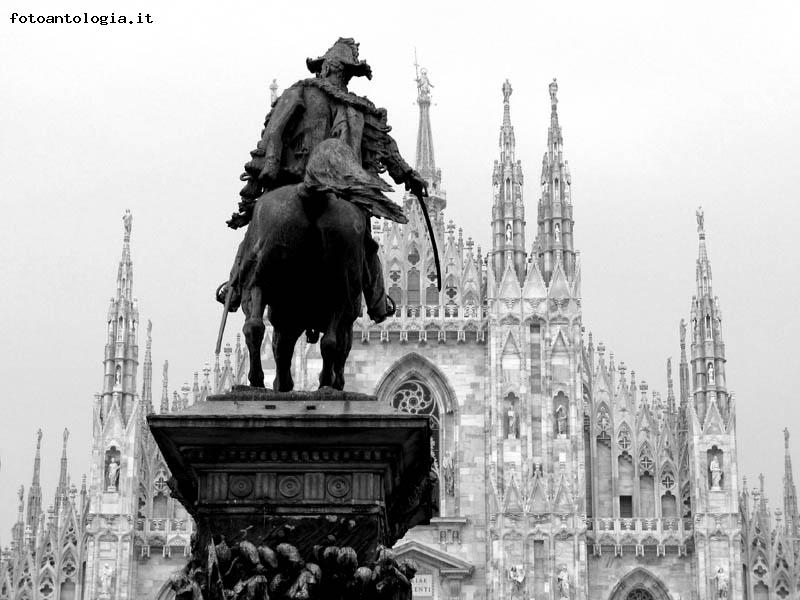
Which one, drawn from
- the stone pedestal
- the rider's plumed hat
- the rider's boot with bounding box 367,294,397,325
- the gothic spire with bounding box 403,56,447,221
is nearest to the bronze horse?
the rider's boot with bounding box 367,294,397,325

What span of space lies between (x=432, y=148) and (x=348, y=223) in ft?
132

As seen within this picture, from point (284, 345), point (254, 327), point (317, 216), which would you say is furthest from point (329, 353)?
point (317, 216)

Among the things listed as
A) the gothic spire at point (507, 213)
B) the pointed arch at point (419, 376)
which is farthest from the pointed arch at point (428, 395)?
the gothic spire at point (507, 213)

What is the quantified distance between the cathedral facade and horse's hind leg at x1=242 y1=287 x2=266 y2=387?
31.5m

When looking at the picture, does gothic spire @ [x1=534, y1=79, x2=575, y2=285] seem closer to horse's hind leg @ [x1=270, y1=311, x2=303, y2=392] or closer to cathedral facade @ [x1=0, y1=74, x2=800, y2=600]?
cathedral facade @ [x1=0, y1=74, x2=800, y2=600]

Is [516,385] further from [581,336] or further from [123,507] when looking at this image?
[123,507]

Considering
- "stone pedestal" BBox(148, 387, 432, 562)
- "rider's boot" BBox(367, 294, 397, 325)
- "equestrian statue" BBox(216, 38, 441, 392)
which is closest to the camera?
"stone pedestal" BBox(148, 387, 432, 562)

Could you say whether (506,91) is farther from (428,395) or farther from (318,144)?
(318,144)

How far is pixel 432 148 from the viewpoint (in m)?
48.4

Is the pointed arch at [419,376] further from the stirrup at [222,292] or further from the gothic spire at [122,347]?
the stirrup at [222,292]

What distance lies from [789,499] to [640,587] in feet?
15.2

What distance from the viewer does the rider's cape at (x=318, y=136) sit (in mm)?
A: 8695

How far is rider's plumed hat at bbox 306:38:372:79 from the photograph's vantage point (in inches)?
360

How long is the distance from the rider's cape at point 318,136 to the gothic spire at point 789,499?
34.4 m
